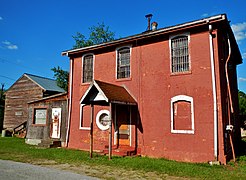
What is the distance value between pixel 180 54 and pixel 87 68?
6479 millimetres

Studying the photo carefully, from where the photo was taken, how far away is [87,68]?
15500 mm

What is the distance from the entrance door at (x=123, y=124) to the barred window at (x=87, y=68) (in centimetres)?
333

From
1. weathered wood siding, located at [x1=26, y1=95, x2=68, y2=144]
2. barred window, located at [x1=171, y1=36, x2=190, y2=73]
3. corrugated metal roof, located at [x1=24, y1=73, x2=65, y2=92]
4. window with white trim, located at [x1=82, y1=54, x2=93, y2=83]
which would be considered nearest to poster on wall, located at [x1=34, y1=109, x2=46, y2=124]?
weathered wood siding, located at [x1=26, y1=95, x2=68, y2=144]

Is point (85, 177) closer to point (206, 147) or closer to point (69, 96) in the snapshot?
point (206, 147)

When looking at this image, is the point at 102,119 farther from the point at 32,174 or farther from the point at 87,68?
the point at 32,174

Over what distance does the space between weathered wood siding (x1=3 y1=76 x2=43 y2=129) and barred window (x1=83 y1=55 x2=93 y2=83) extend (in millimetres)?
12875

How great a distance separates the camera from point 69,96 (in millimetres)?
15914

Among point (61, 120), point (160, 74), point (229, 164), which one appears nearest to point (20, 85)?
point (61, 120)

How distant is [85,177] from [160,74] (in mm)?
6881

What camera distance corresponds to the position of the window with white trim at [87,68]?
15281 mm

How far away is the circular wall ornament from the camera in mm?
13816

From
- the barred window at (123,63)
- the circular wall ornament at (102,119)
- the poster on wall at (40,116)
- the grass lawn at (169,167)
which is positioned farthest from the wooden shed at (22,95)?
the grass lawn at (169,167)

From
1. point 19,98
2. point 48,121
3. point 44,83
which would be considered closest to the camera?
point 48,121

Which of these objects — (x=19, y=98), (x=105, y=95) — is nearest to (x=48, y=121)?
(x=105, y=95)
